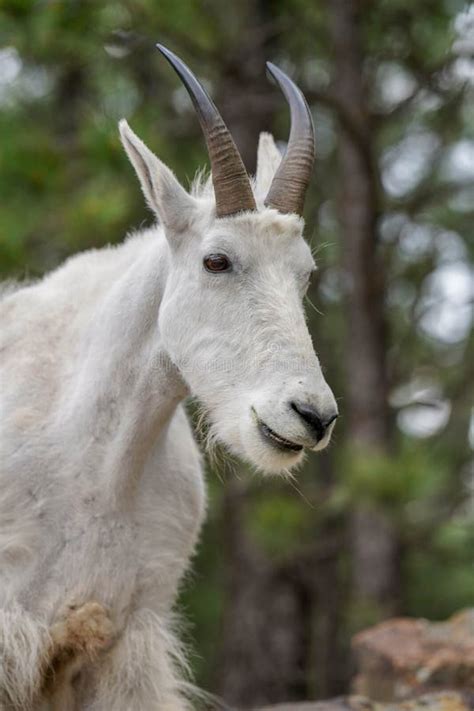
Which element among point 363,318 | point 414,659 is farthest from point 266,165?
point 363,318

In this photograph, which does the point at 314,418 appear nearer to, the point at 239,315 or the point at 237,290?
the point at 239,315

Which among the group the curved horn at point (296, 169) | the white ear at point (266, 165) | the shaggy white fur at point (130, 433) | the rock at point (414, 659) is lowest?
the rock at point (414, 659)

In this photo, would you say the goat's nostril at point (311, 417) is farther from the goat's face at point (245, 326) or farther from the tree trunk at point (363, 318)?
the tree trunk at point (363, 318)

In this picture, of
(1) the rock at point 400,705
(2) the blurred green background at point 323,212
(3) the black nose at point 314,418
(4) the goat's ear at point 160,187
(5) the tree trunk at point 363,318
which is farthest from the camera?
(5) the tree trunk at point 363,318

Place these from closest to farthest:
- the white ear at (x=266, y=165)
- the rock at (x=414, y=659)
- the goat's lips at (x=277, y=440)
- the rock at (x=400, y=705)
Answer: the goat's lips at (x=277, y=440), the white ear at (x=266, y=165), the rock at (x=400, y=705), the rock at (x=414, y=659)

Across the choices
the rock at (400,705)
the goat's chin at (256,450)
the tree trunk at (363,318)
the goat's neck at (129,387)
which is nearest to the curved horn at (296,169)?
the goat's neck at (129,387)

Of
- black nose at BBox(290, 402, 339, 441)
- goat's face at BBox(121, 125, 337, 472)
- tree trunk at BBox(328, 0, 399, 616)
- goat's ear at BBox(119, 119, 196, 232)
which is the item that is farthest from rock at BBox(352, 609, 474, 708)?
goat's ear at BBox(119, 119, 196, 232)

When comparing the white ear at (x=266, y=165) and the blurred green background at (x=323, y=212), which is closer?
the white ear at (x=266, y=165)

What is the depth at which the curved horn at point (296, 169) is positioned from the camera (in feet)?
16.3

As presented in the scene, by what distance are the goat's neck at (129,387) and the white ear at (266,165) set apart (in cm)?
59

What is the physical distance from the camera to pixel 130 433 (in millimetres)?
5172

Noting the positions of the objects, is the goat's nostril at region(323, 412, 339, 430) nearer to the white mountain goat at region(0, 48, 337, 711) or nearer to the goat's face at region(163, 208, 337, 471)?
the goat's face at region(163, 208, 337, 471)

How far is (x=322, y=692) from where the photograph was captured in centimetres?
1234

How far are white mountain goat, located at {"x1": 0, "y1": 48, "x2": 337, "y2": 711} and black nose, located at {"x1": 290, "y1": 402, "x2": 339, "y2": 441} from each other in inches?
7.4
